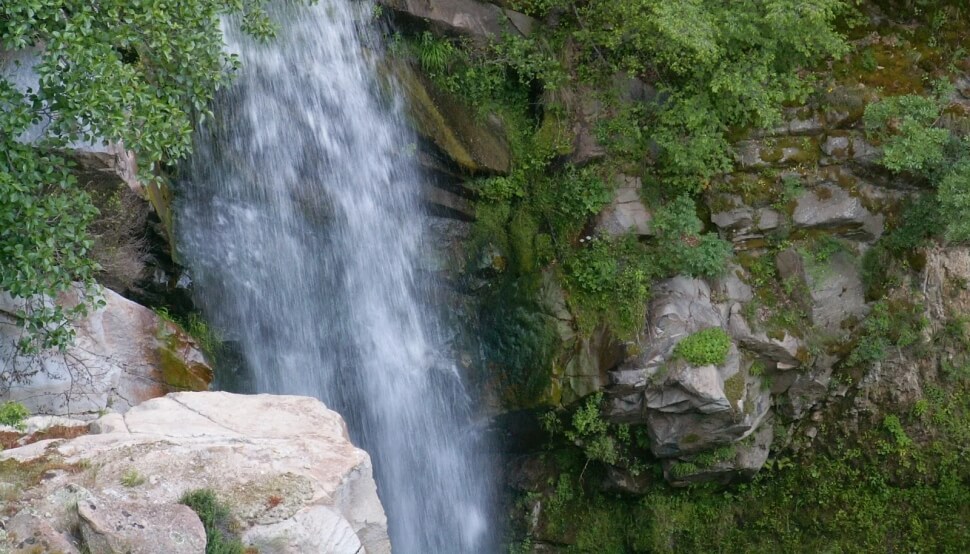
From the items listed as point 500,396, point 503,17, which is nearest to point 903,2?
point 503,17

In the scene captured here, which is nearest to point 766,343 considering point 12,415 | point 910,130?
point 910,130

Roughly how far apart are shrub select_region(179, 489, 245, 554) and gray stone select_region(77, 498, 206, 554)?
112 millimetres

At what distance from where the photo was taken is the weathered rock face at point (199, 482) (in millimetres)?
5152

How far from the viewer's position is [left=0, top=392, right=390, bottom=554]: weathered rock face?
16.9 feet

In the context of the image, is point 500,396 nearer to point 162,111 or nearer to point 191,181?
point 191,181

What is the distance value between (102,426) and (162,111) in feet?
9.32

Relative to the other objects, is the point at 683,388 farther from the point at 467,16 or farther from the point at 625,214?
the point at 467,16

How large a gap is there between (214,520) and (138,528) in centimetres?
49

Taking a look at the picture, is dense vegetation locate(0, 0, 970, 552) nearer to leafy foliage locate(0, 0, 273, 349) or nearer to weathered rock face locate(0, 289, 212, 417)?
weathered rock face locate(0, 289, 212, 417)

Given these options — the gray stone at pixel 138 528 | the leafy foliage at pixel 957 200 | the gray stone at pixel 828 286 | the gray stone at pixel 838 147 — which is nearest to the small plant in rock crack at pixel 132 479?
the gray stone at pixel 138 528

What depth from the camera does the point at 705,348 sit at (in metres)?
10.8

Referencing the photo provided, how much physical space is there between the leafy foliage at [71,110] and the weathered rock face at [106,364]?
16.8 inches

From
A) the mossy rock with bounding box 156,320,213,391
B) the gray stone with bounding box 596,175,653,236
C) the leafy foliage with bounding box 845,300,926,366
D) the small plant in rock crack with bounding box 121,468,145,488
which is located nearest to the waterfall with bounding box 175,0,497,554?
the mossy rock with bounding box 156,320,213,391

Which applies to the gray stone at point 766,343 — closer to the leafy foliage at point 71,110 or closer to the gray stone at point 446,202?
the gray stone at point 446,202
